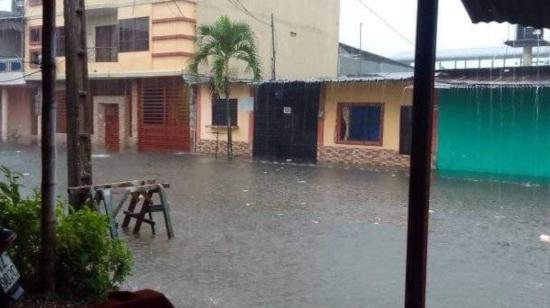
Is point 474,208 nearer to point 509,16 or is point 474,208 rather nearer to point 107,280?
point 509,16

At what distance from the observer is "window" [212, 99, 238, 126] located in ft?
68.5

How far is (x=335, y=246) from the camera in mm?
7020

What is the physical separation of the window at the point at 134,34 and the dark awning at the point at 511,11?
18.7 metres

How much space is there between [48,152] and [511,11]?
3.69 meters

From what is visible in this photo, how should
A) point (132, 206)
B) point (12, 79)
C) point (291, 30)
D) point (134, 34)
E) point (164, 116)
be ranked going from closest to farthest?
point (132, 206)
point (134, 34)
point (164, 116)
point (291, 30)
point (12, 79)

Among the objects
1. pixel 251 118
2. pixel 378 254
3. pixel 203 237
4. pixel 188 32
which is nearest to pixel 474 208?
pixel 378 254

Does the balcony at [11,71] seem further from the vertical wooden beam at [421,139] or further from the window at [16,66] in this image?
the vertical wooden beam at [421,139]

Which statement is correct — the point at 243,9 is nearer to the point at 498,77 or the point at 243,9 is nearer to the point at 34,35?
the point at 34,35

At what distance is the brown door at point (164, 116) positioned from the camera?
22.5 metres

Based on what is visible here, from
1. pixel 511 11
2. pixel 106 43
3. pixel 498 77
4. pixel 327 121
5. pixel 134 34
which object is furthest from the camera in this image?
pixel 106 43

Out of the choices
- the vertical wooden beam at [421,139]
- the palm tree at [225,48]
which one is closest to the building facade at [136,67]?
the palm tree at [225,48]

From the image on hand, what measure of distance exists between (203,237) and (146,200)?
89 cm

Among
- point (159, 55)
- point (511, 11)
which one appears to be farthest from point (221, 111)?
point (511, 11)

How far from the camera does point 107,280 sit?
3951 mm
